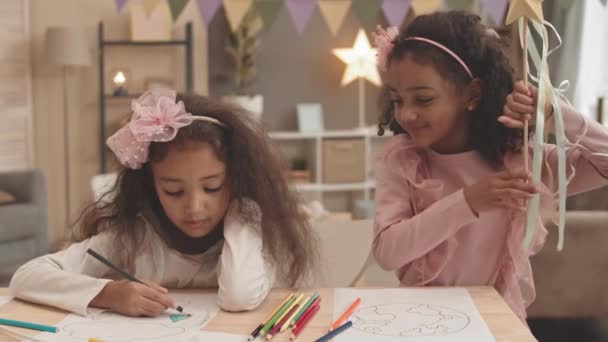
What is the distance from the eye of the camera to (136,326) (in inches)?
37.4

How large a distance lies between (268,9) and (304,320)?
1099 mm

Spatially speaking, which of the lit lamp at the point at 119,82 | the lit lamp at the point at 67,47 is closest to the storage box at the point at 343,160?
the lit lamp at the point at 119,82

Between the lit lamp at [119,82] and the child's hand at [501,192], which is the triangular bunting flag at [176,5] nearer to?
the child's hand at [501,192]

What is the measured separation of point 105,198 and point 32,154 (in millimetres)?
3816

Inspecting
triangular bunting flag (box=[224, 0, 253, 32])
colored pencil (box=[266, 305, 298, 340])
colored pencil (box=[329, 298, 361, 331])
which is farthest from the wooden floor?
colored pencil (box=[266, 305, 298, 340])

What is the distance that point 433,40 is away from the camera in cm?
117

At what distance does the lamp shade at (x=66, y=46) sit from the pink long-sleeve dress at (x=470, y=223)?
11.5ft

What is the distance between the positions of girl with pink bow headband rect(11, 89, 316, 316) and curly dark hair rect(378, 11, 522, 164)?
0.31 m

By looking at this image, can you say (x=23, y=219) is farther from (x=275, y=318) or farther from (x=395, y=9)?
(x=275, y=318)

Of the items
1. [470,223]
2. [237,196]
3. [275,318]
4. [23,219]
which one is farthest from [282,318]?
[23,219]

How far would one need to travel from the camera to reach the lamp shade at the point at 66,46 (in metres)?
4.29

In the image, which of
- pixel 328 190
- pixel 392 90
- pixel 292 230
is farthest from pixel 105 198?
pixel 328 190

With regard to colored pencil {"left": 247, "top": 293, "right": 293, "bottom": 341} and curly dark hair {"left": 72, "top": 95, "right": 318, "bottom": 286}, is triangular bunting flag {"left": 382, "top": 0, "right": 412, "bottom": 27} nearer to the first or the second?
curly dark hair {"left": 72, "top": 95, "right": 318, "bottom": 286}

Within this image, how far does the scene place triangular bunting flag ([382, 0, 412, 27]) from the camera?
172 cm
